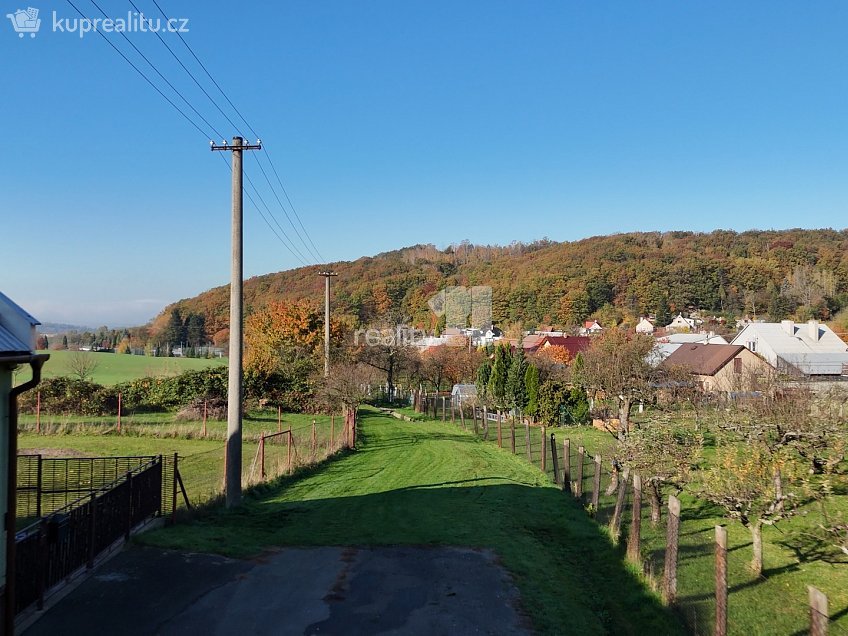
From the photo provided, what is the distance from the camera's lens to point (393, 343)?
47.7m

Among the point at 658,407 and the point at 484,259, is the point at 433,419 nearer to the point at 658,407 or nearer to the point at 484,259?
the point at 658,407

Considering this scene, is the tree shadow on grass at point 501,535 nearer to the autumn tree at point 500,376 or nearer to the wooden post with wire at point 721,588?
the wooden post with wire at point 721,588

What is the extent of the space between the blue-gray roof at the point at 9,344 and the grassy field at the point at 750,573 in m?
7.51

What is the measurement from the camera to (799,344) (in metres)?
48.2

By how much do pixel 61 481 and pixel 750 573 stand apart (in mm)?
15014

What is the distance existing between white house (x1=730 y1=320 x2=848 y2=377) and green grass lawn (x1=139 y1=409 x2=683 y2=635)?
110ft

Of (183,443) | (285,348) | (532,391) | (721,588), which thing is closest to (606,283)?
(532,391)

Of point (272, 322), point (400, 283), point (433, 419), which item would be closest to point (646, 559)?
point (433, 419)

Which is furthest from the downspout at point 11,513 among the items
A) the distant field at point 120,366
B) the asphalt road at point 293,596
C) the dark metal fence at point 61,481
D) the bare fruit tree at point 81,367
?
the distant field at point 120,366

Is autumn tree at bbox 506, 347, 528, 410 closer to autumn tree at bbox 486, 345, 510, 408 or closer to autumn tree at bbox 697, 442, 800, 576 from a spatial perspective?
autumn tree at bbox 486, 345, 510, 408

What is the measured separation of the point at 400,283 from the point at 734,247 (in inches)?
2472

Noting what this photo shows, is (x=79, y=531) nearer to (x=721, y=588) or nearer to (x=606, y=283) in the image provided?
(x=721, y=588)

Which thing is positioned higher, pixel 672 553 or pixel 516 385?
pixel 516 385

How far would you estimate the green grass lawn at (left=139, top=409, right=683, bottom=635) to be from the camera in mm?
7836
